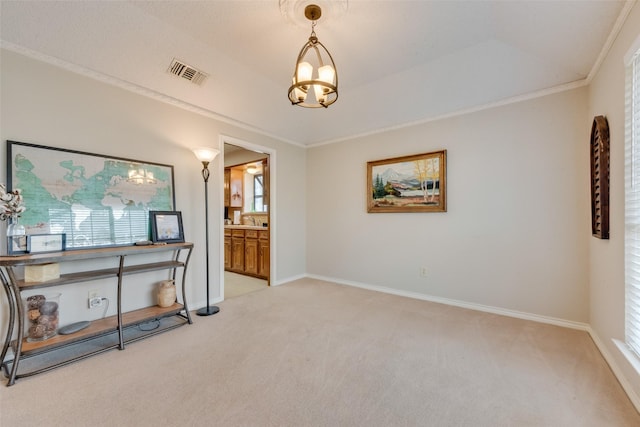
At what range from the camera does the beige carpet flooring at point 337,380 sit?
58.7 inches

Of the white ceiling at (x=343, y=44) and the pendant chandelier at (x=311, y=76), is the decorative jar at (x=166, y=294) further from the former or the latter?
the pendant chandelier at (x=311, y=76)

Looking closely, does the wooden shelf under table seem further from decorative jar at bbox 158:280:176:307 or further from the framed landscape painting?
the framed landscape painting

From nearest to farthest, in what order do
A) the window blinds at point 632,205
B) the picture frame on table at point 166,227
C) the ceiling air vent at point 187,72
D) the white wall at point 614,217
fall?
the window blinds at point 632,205
the white wall at point 614,217
the ceiling air vent at point 187,72
the picture frame on table at point 166,227

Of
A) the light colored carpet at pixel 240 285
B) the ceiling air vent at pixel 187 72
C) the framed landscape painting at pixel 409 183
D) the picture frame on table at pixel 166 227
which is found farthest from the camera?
the light colored carpet at pixel 240 285

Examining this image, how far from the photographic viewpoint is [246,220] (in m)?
6.04

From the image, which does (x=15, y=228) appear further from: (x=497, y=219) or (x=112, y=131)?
(x=497, y=219)

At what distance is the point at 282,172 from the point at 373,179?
1.50m

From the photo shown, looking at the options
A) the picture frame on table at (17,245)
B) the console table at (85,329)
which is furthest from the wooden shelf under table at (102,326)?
the picture frame on table at (17,245)

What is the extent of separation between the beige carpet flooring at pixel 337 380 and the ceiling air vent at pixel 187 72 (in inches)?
102

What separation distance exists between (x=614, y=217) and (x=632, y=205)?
0.29 meters

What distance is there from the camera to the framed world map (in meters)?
2.07

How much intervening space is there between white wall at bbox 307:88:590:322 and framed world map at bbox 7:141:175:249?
2825mm

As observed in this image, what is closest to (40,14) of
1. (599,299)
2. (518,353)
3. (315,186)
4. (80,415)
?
(80,415)

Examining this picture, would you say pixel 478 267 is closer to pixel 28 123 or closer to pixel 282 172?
pixel 282 172
